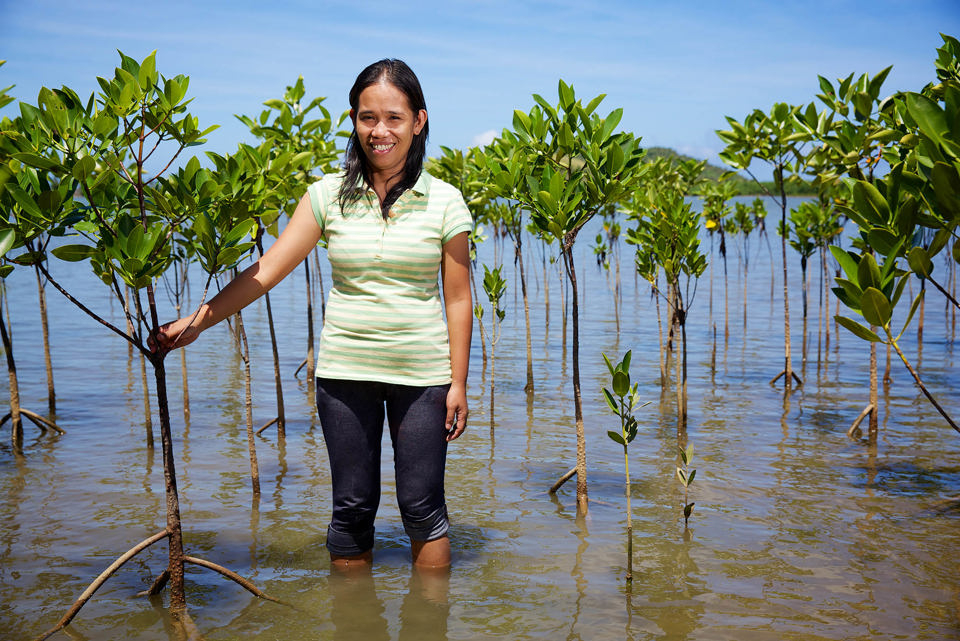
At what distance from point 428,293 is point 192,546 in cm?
267

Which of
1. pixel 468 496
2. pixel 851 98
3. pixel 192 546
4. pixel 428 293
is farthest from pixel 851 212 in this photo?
pixel 192 546

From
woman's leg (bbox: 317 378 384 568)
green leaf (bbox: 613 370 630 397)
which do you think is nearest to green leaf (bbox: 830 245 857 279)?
green leaf (bbox: 613 370 630 397)

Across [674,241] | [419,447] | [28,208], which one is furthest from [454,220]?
[674,241]

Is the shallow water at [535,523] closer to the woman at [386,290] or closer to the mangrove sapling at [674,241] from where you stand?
the woman at [386,290]

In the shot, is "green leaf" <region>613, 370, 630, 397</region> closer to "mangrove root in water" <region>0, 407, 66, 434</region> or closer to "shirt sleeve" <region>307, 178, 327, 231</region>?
"shirt sleeve" <region>307, 178, 327, 231</region>

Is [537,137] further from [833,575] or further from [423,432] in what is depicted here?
[833,575]

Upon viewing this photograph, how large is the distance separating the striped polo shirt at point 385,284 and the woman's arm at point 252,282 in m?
0.08

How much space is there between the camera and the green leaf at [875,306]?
3615 millimetres

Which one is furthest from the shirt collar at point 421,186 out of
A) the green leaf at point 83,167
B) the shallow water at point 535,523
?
the shallow water at point 535,523

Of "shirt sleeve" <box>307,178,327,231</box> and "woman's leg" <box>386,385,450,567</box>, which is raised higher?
"shirt sleeve" <box>307,178,327,231</box>

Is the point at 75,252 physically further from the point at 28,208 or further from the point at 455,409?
the point at 455,409

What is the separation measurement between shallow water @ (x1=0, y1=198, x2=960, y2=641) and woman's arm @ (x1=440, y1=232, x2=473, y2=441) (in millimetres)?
1090

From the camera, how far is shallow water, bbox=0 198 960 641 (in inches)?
155

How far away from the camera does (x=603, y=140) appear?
17.2 ft
